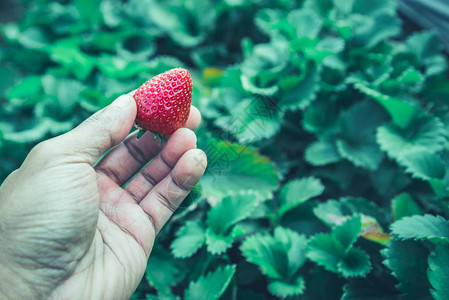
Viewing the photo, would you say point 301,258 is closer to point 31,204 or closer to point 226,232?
point 226,232

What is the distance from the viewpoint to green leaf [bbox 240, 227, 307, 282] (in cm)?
102

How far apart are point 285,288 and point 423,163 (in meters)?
0.61

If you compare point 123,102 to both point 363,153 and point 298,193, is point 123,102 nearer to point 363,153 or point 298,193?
point 298,193

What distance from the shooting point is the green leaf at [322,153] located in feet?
4.23

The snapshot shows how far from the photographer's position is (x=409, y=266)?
935 mm

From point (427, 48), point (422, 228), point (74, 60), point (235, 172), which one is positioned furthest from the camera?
point (74, 60)

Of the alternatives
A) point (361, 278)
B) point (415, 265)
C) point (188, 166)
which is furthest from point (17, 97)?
point (415, 265)

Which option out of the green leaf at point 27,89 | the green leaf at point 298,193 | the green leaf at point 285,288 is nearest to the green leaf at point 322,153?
the green leaf at point 298,193

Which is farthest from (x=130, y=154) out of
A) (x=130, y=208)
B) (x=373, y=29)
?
(x=373, y=29)

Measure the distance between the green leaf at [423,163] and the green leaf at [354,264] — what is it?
31 centimetres

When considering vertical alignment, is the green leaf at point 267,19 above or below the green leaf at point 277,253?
above

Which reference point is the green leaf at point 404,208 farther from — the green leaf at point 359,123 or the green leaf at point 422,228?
the green leaf at point 359,123

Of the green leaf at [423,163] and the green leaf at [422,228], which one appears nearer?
the green leaf at [422,228]

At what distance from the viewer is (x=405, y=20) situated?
183cm
